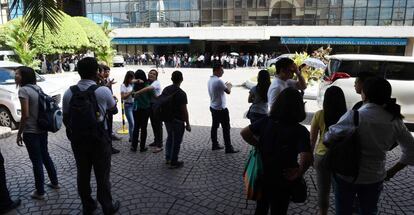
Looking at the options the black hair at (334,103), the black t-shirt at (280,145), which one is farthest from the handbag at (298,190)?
Result: the black hair at (334,103)

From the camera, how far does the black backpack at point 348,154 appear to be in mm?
2652

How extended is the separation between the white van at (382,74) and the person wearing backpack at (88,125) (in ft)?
19.6

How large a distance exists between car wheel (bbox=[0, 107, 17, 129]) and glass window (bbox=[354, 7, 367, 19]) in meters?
36.4

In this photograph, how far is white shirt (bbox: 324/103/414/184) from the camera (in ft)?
8.70

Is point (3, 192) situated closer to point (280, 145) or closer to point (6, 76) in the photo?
point (280, 145)

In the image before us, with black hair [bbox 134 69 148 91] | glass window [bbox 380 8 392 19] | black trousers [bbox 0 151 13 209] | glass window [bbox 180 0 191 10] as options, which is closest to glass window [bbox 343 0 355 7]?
glass window [bbox 380 8 392 19]

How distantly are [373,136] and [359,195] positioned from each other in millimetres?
540

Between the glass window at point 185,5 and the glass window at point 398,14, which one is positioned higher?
the glass window at point 185,5

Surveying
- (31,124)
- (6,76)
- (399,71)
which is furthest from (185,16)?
(31,124)

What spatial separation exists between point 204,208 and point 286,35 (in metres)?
34.7

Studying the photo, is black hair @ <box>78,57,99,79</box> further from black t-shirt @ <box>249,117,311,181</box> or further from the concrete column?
the concrete column

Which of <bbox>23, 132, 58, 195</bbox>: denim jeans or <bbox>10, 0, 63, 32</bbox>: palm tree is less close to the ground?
<bbox>10, 0, 63, 32</bbox>: palm tree

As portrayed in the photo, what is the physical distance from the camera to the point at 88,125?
3.55m

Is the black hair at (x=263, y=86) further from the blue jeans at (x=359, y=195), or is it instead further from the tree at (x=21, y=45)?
the tree at (x=21, y=45)
